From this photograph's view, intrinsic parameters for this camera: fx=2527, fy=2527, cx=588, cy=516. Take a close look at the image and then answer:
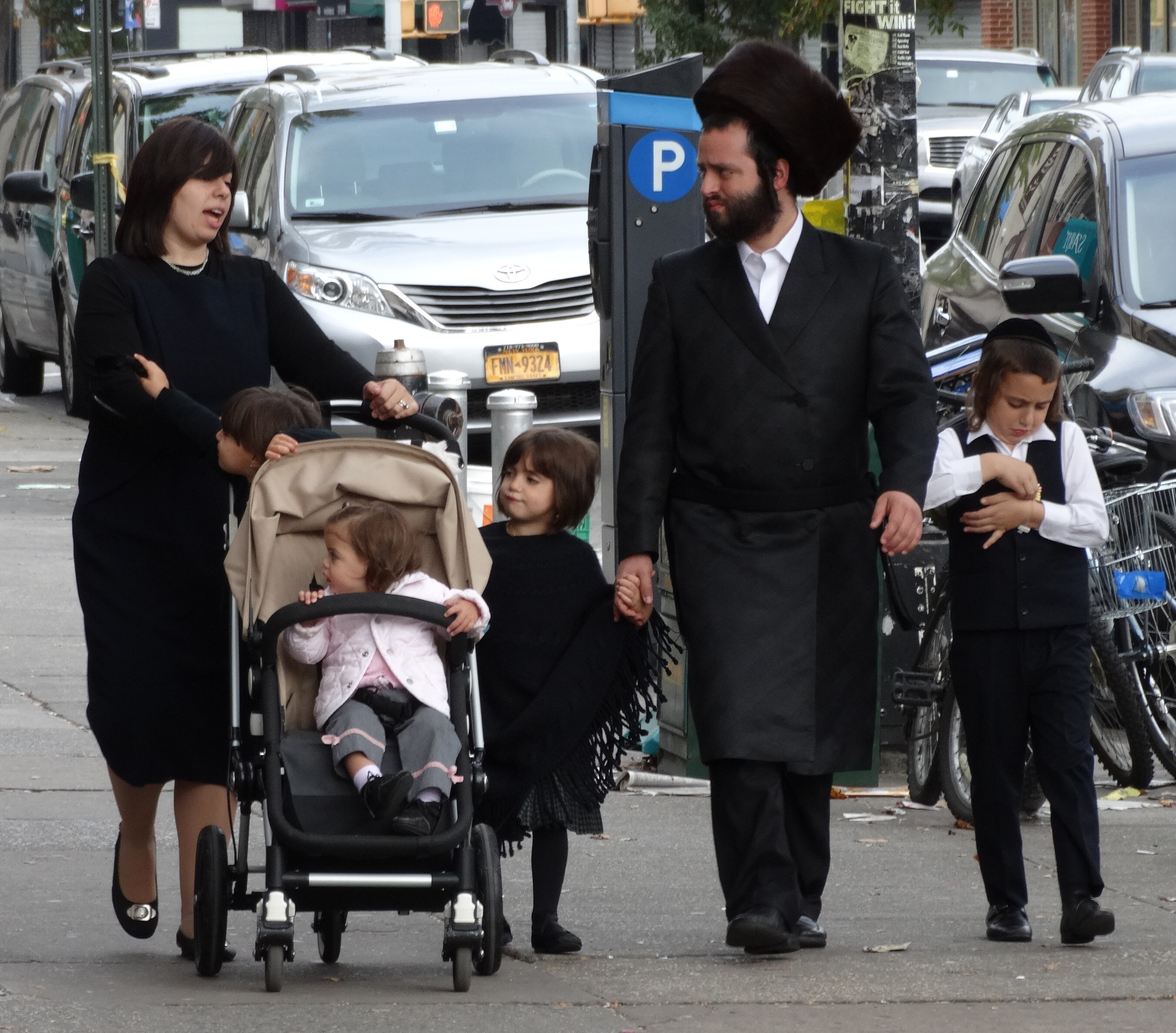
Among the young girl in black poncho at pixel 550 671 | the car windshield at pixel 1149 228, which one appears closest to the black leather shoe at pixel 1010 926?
the young girl in black poncho at pixel 550 671

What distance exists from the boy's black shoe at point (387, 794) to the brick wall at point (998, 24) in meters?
39.3

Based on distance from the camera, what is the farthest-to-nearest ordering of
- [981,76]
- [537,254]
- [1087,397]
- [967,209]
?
1. [981,76]
2. [537,254]
3. [967,209]
4. [1087,397]

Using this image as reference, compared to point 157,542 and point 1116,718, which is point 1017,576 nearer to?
point 157,542

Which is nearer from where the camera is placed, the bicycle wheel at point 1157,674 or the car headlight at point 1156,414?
the bicycle wheel at point 1157,674

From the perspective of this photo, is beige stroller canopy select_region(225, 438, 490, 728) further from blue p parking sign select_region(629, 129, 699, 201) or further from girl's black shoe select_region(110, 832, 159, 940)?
blue p parking sign select_region(629, 129, 699, 201)

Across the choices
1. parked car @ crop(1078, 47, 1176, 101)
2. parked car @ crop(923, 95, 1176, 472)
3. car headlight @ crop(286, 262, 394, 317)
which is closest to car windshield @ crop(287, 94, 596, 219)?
car headlight @ crop(286, 262, 394, 317)

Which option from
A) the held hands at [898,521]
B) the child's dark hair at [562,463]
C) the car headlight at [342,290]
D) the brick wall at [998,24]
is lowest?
the held hands at [898,521]

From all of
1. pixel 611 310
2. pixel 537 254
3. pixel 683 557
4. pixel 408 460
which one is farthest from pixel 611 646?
pixel 537 254

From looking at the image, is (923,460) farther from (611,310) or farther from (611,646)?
(611,310)

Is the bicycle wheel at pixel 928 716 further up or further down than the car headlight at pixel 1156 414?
further down

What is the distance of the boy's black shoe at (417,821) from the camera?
511 cm

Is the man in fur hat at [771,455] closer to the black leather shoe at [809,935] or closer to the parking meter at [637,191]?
the black leather shoe at [809,935]

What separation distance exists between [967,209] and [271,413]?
6.98 m

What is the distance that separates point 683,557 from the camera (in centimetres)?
573
